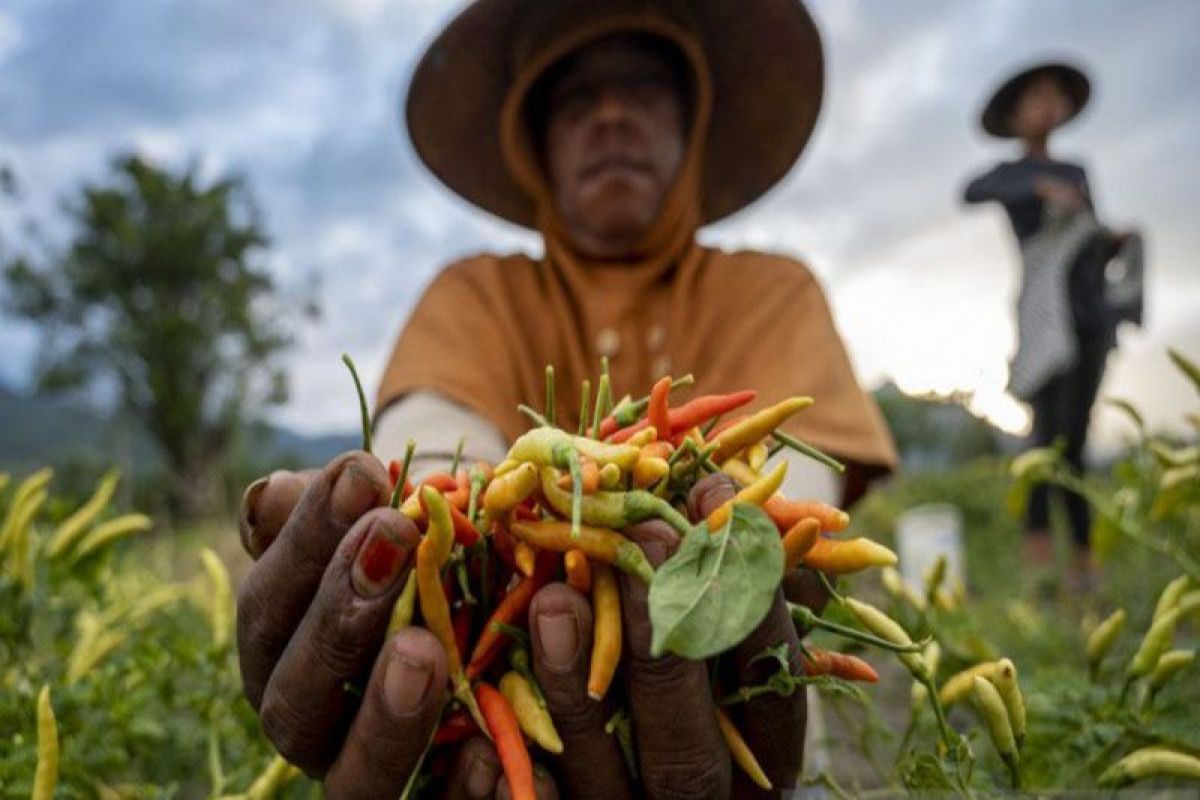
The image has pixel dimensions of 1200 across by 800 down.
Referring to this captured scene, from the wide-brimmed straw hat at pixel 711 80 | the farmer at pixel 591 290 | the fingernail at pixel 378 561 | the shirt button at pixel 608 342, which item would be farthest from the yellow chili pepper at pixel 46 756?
the wide-brimmed straw hat at pixel 711 80

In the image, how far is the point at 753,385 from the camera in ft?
6.26

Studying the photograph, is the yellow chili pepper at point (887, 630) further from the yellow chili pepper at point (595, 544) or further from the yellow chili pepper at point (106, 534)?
the yellow chili pepper at point (106, 534)

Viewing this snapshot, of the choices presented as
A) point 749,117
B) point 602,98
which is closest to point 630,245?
point 602,98

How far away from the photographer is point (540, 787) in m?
0.89

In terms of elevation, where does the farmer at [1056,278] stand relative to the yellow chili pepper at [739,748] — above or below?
above

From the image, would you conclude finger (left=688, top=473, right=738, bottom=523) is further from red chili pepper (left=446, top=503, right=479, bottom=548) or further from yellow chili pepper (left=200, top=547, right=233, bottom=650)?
yellow chili pepper (left=200, top=547, right=233, bottom=650)

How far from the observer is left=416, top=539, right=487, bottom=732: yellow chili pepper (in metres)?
0.84

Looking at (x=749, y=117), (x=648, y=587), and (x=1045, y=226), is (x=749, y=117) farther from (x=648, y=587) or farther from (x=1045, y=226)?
(x=1045, y=226)

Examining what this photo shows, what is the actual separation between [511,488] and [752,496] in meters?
0.20

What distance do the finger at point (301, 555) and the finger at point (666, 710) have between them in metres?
0.23

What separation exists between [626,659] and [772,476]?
0.67 ft

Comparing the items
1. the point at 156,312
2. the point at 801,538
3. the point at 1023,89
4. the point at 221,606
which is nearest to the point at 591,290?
the point at 221,606

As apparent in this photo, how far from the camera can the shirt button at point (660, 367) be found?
1986 mm

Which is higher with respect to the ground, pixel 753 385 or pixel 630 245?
pixel 630 245
